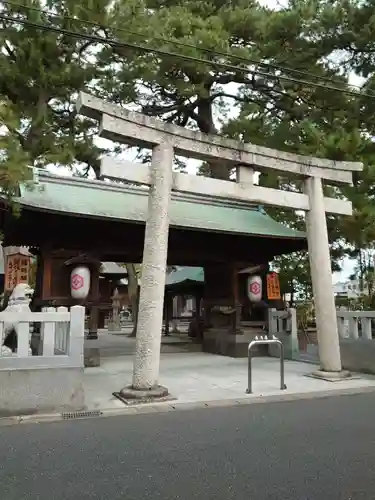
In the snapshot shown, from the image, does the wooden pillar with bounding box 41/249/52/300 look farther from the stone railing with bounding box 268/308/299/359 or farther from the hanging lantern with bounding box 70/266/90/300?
the stone railing with bounding box 268/308/299/359

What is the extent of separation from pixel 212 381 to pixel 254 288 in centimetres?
471

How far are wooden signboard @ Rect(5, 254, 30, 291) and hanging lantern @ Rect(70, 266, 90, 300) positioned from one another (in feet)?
3.86

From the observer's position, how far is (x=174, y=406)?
6.41 meters

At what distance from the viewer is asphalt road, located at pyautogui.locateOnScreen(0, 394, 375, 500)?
336cm

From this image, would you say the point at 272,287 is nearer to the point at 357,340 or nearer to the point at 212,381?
the point at 357,340

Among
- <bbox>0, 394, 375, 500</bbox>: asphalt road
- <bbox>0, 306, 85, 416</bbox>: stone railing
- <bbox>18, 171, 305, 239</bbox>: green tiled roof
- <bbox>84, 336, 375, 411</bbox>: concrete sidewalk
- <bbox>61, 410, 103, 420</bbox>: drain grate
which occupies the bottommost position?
<bbox>0, 394, 375, 500</bbox>: asphalt road

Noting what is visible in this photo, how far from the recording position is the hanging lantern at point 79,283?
34.3ft

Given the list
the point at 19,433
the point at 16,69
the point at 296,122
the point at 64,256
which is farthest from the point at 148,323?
the point at 296,122

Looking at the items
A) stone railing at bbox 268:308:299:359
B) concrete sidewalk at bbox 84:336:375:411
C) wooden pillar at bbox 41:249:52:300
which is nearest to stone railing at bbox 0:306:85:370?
concrete sidewalk at bbox 84:336:375:411

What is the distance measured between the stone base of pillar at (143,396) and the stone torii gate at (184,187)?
0.04m

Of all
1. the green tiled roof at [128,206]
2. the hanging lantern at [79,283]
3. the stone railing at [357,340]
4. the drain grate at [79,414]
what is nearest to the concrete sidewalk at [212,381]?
the drain grate at [79,414]

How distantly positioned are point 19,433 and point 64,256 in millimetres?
6576

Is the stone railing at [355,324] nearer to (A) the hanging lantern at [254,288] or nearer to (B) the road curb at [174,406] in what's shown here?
(B) the road curb at [174,406]

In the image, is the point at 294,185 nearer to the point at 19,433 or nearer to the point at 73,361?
the point at 73,361
